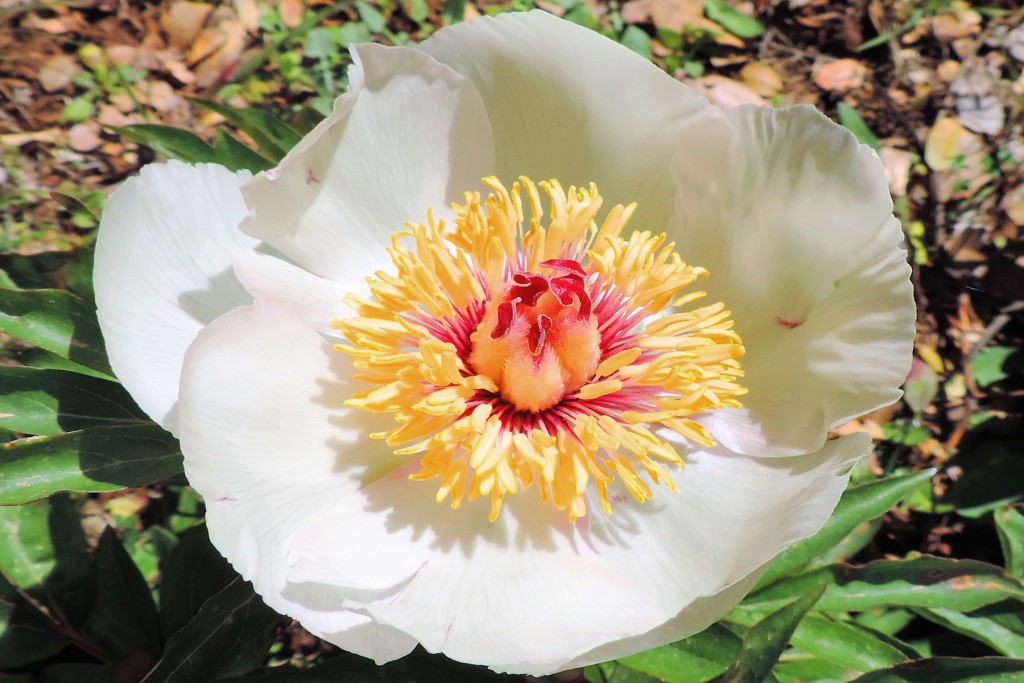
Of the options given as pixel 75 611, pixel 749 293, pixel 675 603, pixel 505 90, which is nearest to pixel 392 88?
pixel 505 90

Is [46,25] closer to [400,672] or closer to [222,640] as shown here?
[222,640]

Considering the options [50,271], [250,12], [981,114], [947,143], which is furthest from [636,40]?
[50,271]

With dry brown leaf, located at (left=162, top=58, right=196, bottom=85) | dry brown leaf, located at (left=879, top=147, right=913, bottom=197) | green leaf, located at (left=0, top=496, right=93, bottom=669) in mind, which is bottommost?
green leaf, located at (left=0, top=496, right=93, bottom=669)

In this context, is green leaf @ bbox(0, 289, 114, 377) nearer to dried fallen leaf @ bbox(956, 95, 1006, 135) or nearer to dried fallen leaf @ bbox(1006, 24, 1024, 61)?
dried fallen leaf @ bbox(956, 95, 1006, 135)

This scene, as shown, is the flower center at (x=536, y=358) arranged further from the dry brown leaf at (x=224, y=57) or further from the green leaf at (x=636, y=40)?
the dry brown leaf at (x=224, y=57)

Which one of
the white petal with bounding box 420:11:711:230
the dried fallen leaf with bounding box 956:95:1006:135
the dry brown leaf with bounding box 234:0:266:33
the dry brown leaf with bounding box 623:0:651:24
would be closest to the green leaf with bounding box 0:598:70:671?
the white petal with bounding box 420:11:711:230

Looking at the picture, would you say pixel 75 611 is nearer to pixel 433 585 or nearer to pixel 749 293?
pixel 433 585

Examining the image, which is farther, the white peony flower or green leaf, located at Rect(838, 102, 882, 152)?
green leaf, located at Rect(838, 102, 882, 152)
